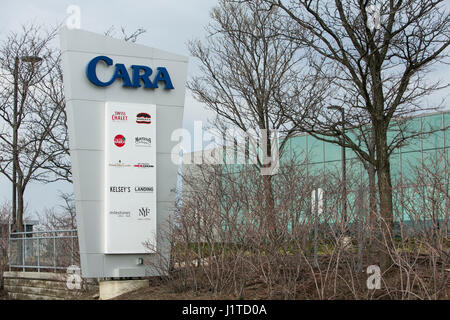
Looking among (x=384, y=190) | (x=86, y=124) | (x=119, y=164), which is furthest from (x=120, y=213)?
(x=384, y=190)

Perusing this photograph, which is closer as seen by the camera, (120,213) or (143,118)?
(120,213)

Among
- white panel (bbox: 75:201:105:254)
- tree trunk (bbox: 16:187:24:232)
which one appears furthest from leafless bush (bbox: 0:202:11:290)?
white panel (bbox: 75:201:105:254)

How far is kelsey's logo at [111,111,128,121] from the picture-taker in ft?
51.9

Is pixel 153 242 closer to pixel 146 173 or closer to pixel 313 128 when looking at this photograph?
pixel 146 173

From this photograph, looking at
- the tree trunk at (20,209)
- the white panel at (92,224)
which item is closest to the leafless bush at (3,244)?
the tree trunk at (20,209)

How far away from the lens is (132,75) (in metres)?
16.1

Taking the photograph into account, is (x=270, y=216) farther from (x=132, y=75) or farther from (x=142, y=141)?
(x=132, y=75)

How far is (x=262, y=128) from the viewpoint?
21.3 m

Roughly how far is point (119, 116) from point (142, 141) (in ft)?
2.65

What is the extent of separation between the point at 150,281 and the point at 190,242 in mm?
2376

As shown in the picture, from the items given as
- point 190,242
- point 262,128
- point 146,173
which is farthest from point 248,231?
point 262,128

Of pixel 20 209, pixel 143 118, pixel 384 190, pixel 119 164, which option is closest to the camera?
pixel 384 190
